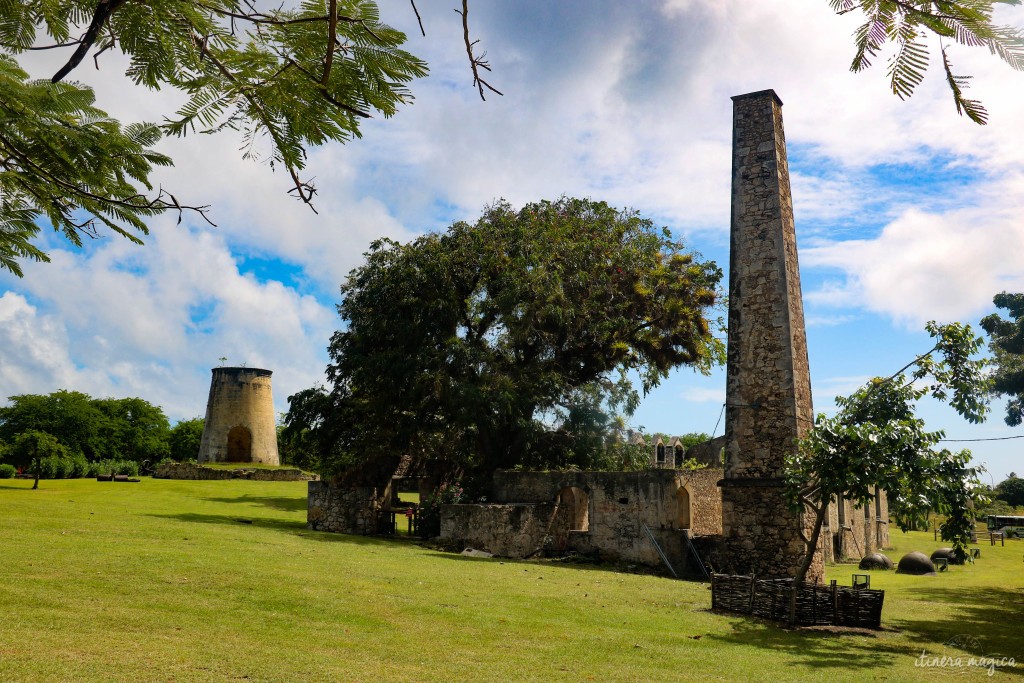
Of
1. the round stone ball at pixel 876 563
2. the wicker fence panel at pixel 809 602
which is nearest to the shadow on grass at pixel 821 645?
the wicker fence panel at pixel 809 602

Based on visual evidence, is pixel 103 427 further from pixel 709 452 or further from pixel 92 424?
pixel 709 452

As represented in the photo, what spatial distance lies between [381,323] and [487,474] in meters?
5.71

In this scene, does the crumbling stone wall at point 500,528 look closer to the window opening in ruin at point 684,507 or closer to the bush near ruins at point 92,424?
the window opening in ruin at point 684,507

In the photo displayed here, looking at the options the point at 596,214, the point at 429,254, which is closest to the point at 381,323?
the point at 429,254

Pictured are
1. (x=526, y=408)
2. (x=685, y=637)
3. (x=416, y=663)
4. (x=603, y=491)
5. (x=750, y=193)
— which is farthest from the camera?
(x=526, y=408)

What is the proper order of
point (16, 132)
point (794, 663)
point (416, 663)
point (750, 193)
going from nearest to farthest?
point (16, 132) → point (416, 663) → point (794, 663) → point (750, 193)

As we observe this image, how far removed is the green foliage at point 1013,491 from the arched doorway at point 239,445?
4769 cm

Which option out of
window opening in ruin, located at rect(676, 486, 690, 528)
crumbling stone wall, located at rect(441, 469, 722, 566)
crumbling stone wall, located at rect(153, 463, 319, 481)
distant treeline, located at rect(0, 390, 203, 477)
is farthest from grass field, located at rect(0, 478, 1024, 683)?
distant treeline, located at rect(0, 390, 203, 477)

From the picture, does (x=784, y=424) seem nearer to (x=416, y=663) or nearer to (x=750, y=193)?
(x=750, y=193)

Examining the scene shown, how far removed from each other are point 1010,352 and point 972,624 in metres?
16.1

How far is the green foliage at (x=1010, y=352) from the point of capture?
81.7 feet

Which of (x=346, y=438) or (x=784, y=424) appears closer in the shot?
(x=784, y=424)

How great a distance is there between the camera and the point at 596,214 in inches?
1015

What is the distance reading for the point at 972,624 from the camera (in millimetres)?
12938
